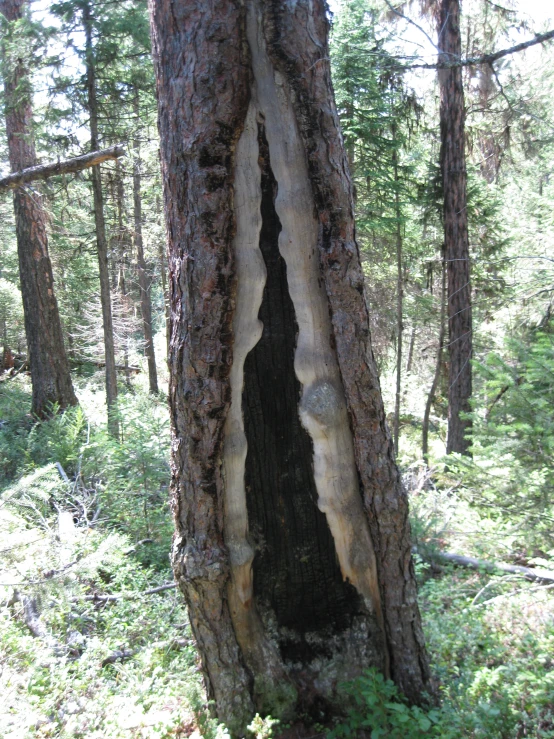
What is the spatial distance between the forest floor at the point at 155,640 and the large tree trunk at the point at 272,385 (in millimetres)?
311

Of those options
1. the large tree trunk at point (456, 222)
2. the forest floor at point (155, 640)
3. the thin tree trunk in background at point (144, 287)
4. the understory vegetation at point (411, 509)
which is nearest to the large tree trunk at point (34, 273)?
the understory vegetation at point (411, 509)

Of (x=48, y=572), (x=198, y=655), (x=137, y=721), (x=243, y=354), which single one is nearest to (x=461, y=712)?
(x=198, y=655)

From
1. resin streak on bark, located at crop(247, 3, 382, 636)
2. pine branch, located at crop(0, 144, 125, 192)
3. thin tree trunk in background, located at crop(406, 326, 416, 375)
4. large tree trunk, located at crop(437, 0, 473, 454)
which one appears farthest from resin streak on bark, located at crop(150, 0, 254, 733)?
thin tree trunk in background, located at crop(406, 326, 416, 375)

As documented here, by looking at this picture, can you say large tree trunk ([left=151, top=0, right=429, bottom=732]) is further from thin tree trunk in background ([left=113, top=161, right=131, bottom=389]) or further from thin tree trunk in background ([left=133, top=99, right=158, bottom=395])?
thin tree trunk in background ([left=133, top=99, right=158, bottom=395])

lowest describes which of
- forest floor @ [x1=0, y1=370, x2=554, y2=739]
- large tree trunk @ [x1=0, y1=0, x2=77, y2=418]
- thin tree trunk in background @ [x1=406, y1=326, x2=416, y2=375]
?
forest floor @ [x1=0, y1=370, x2=554, y2=739]

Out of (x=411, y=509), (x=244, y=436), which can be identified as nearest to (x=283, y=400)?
(x=244, y=436)

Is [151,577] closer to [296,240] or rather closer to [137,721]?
[137,721]

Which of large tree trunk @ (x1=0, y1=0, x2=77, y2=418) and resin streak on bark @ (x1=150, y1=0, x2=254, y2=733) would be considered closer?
resin streak on bark @ (x1=150, y1=0, x2=254, y2=733)

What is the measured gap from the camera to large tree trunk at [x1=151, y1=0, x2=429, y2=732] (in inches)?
95.7

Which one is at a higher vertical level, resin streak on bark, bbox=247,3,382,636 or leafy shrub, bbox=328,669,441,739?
resin streak on bark, bbox=247,3,382,636

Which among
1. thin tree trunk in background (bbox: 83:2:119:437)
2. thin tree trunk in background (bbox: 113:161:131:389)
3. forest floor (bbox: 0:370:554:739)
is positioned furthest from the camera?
thin tree trunk in background (bbox: 113:161:131:389)

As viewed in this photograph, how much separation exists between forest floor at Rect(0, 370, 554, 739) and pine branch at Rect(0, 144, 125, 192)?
9.21ft

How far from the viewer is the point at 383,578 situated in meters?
2.87

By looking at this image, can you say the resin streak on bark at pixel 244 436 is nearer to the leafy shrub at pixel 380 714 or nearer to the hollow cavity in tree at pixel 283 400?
the hollow cavity in tree at pixel 283 400
